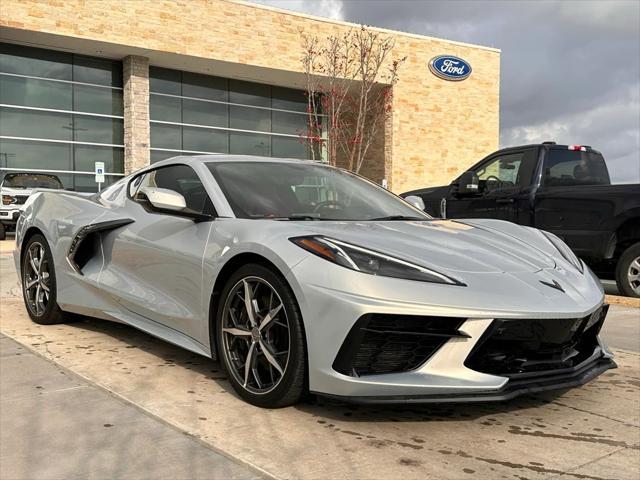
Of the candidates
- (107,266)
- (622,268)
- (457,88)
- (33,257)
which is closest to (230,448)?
(107,266)

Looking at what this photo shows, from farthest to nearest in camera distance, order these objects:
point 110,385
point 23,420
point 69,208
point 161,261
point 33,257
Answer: point 33,257 < point 69,208 < point 161,261 < point 110,385 < point 23,420

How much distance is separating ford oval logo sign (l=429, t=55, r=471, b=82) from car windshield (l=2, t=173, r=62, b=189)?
54.4 feet

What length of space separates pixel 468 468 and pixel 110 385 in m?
1.99

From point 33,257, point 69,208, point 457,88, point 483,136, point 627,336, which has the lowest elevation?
point 627,336

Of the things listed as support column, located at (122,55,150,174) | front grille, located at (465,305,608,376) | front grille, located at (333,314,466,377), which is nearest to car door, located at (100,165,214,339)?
front grille, located at (333,314,466,377)

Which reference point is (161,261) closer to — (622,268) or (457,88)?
(622,268)

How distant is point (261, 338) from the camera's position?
10.1 ft

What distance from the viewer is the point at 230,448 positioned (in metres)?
2.60

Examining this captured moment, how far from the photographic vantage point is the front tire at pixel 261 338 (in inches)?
114

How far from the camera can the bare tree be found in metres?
23.5

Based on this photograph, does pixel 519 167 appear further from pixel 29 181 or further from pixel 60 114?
pixel 60 114

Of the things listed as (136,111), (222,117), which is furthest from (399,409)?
(222,117)

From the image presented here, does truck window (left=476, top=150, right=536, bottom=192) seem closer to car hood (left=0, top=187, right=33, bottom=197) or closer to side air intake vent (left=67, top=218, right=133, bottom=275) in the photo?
side air intake vent (left=67, top=218, right=133, bottom=275)

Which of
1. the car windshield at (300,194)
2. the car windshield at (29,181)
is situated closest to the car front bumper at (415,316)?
the car windshield at (300,194)
